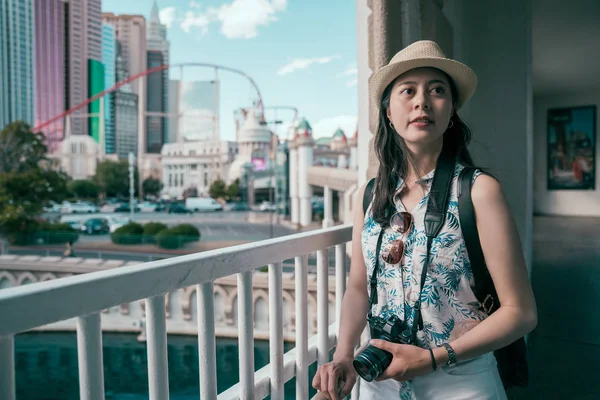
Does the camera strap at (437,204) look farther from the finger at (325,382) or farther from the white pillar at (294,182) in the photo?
the white pillar at (294,182)

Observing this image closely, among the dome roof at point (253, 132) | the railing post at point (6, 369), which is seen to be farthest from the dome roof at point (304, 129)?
the railing post at point (6, 369)

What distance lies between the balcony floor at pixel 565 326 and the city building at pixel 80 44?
203 feet

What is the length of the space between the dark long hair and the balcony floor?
4.66ft

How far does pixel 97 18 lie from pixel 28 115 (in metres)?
17.3

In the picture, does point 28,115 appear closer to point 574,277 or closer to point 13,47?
point 13,47

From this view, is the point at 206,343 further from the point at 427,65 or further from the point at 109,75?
the point at 109,75

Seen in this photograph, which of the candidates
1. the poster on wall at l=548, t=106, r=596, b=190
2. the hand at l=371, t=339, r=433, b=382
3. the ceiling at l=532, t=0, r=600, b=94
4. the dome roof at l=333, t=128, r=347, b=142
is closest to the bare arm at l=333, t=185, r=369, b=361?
the hand at l=371, t=339, r=433, b=382

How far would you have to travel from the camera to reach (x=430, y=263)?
868 millimetres

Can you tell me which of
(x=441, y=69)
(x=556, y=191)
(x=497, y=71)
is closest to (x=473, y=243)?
(x=441, y=69)

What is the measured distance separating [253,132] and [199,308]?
5811 centimetres

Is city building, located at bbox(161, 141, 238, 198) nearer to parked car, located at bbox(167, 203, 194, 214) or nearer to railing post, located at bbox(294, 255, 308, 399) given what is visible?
parked car, located at bbox(167, 203, 194, 214)

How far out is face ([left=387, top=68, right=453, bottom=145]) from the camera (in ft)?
3.02

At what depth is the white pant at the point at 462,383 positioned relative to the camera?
2.86ft

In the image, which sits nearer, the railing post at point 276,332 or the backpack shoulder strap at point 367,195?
the backpack shoulder strap at point 367,195
